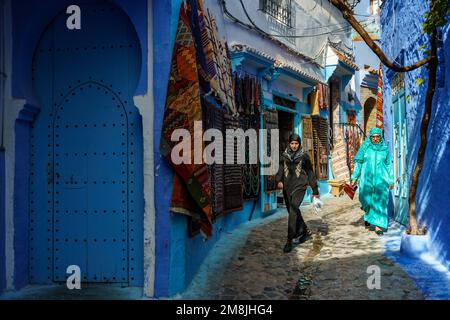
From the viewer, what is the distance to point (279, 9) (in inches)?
417

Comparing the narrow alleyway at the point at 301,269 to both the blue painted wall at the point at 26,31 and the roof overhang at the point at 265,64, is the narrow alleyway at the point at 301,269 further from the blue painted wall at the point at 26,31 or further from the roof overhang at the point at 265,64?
the roof overhang at the point at 265,64

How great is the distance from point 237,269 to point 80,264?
171 cm

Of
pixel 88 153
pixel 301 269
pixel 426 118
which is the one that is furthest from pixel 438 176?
pixel 88 153

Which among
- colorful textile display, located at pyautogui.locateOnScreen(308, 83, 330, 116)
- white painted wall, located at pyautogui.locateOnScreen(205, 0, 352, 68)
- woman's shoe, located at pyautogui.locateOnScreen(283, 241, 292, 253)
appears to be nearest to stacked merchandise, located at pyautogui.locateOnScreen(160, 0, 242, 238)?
woman's shoe, located at pyautogui.locateOnScreen(283, 241, 292, 253)

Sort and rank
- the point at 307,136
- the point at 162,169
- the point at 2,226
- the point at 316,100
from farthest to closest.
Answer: the point at 316,100, the point at 307,136, the point at 2,226, the point at 162,169

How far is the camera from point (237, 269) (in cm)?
479

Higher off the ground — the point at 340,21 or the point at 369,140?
the point at 340,21

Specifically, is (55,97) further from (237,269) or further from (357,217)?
(357,217)

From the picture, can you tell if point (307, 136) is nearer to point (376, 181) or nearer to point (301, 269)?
point (376, 181)

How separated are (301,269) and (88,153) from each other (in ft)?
8.75

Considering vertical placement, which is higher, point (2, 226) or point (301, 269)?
point (2, 226)

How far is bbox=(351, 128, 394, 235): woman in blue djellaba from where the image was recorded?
22.2 feet
